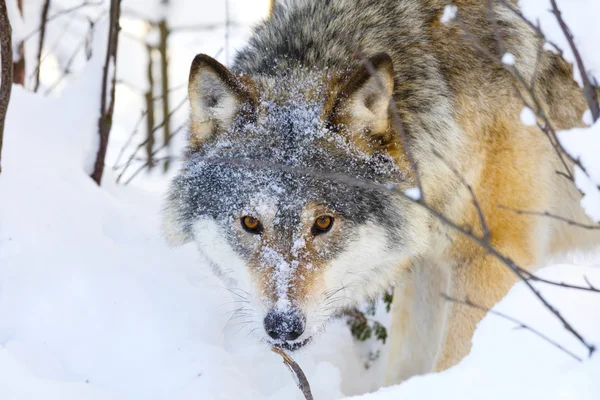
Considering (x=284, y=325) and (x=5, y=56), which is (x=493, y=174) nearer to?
(x=284, y=325)

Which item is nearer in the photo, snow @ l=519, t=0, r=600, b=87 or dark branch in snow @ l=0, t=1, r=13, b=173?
snow @ l=519, t=0, r=600, b=87

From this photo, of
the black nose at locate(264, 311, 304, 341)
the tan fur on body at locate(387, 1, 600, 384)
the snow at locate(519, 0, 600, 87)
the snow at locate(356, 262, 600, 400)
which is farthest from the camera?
the tan fur on body at locate(387, 1, 600, 384)

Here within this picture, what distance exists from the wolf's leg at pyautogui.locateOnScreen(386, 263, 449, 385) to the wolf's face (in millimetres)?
948

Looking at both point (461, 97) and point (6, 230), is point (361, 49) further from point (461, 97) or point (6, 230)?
point (6, 230)

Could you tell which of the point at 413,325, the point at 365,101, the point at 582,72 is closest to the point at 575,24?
the point at 582,72

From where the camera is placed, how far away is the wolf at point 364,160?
9.33 feet

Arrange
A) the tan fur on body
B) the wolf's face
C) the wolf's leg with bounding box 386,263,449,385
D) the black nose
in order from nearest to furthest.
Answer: the black nose → the wolf's face → the tan fur on body → the wolf's leg with bounding box 386,263,449,385

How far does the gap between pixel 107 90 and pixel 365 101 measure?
6.69 feet

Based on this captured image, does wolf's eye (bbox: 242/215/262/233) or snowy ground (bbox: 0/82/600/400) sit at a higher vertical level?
wolf's eye (bbox: 242/215/262/233)

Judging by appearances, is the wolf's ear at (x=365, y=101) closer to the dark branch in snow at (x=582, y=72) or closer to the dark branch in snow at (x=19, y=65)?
the dark branch in snow at (x=582, y=72)

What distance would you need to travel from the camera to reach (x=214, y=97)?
9.87 ft

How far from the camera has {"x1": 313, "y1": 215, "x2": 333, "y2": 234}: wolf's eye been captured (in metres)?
2.89

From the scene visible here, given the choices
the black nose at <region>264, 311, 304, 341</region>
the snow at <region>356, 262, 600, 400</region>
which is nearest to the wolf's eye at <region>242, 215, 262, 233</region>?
the black nose at <region>264, 311, 304, 341</region>

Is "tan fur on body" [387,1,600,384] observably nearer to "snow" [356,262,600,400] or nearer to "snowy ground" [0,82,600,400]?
"snowy ground" [0,82,600,400]
